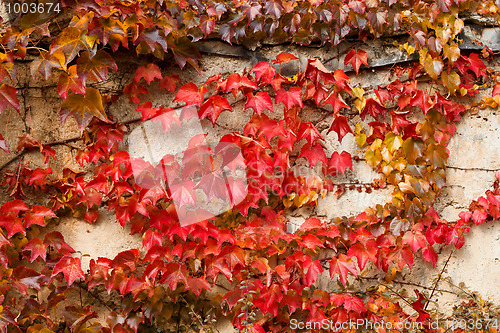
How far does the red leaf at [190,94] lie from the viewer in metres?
1.86

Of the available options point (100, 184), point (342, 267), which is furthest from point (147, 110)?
point (342, 267)

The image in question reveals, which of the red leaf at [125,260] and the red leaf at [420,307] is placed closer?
the red leaf at [125,260]

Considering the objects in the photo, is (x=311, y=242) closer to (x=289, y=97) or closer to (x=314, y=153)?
(x=314, y=153)

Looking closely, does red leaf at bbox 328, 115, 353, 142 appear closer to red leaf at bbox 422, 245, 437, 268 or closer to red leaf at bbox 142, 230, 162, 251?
red leaf at bbox 422, 245, 437, 268

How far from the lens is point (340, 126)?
6.41 ft

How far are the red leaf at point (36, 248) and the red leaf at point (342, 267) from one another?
1.54 meters

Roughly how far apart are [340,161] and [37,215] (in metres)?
1.69

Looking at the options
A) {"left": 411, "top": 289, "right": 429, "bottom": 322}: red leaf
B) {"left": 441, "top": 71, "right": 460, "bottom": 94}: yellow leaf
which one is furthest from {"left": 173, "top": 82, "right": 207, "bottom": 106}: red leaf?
{"left": 411, "top": 289, "right": 429, "bottom": 322}: red leaf

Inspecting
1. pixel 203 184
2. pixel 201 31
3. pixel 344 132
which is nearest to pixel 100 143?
pixel 203 184

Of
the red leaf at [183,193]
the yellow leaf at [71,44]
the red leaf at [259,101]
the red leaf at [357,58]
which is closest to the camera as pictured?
the yellow leaf at [71,44]

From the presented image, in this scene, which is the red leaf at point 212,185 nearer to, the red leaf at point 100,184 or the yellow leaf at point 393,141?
the red leaf at point 100,184

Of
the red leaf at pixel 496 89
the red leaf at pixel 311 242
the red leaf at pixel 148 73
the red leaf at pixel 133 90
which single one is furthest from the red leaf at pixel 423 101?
the red leaf at pixel 133 90

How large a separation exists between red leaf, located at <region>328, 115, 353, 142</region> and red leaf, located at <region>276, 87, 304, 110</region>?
23cm

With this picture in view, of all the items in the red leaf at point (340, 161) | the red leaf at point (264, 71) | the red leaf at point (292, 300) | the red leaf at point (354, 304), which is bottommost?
the red leaf at point (354, 304)
